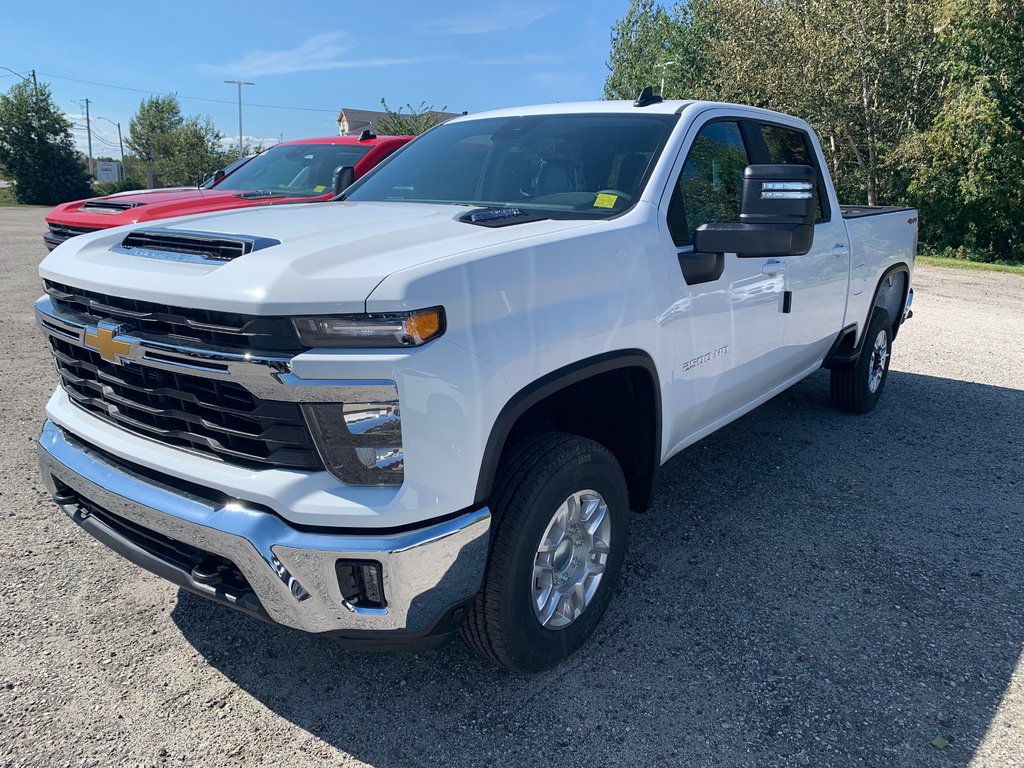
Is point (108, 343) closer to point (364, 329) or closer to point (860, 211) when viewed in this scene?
point (364, 329)

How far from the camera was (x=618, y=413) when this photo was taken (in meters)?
2.94

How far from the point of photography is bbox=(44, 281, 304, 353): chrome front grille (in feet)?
6.37

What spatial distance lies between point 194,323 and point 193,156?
1708 inches

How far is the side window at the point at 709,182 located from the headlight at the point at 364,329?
1.39 meters

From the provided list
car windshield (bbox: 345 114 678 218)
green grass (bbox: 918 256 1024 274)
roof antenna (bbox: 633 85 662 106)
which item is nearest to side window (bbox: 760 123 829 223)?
roof antenna (bbox: 633 85 662 106)

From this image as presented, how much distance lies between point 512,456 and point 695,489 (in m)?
2.09

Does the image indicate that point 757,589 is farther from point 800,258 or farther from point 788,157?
point 788,157

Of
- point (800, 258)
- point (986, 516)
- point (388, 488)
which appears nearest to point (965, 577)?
point (986, 516)

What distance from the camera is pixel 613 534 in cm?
281

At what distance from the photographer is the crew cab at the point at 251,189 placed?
6.55m

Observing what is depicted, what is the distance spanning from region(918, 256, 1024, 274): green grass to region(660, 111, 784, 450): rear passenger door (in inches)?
591

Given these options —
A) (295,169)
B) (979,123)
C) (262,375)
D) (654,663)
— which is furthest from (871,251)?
(979,123)

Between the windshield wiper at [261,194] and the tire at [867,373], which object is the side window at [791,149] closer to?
the tire at [867,373]

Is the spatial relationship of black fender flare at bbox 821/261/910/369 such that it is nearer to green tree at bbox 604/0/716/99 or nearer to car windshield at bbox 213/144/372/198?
car windshield at bbox 213/144/372/198
